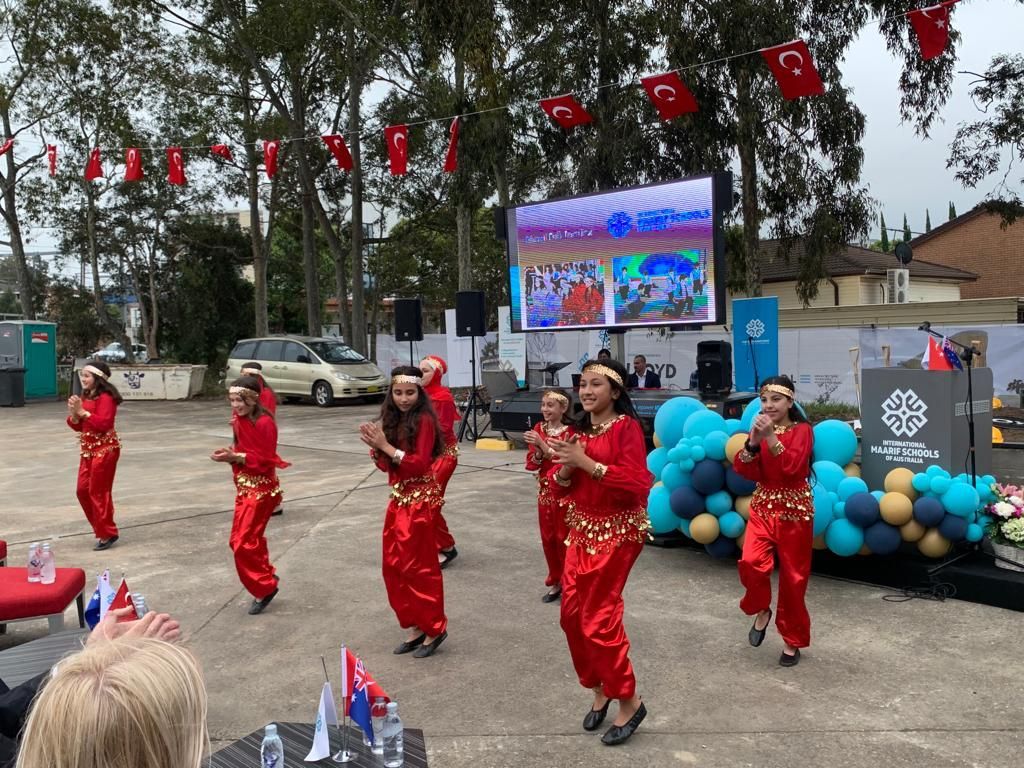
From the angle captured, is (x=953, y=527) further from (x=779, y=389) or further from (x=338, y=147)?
(x=338, y=147)

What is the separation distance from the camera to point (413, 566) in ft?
15.6

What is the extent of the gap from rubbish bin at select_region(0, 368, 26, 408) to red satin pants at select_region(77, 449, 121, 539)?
1778 cm

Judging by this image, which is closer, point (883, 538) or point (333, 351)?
point (883, 538)

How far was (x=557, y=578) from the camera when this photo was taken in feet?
19.2

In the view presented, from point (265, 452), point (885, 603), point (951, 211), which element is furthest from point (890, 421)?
point (951, 211)

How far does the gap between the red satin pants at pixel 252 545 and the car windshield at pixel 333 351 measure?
1544 centimetres

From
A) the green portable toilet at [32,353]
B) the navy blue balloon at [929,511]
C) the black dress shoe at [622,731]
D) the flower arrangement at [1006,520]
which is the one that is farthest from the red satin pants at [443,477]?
the green portable toilet at [32,353]

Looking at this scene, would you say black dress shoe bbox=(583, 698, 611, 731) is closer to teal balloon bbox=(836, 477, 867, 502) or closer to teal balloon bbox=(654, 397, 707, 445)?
teal balloon bbox=(836, 477, 867, 502)

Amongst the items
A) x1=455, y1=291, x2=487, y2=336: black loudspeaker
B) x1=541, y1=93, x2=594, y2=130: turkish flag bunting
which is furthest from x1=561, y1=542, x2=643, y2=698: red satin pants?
x1=541, y1=93, x2=594, y2=130: turkish flag bunting

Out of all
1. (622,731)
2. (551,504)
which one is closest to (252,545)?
(551,504)

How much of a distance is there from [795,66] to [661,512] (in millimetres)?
6625

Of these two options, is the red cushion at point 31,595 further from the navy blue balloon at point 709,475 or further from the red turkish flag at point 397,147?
the red turkish flag at point 397,147

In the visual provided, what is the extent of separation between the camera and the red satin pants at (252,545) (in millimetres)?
5527

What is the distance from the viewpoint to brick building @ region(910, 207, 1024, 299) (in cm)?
3734
